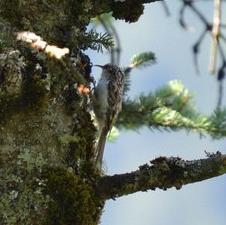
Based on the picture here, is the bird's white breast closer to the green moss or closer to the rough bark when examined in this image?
the rough bark

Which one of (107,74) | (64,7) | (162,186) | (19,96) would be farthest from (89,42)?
(107,74)

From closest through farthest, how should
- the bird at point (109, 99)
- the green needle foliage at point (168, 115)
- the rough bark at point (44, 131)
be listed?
the rough bark at point (44, 131), the bird at point (109, 99), the green needle foliage at point (168, 115)

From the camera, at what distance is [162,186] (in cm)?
211

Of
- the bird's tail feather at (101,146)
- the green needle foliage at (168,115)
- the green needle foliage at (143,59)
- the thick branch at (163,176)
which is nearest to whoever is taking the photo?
the thick branch at (163,176)

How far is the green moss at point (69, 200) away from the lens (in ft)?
6.59

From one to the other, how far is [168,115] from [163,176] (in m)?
1.44

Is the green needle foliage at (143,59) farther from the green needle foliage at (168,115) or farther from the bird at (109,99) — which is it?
→ the green needle foliage at (168,115)

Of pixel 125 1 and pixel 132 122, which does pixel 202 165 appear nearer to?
pixel 125 1

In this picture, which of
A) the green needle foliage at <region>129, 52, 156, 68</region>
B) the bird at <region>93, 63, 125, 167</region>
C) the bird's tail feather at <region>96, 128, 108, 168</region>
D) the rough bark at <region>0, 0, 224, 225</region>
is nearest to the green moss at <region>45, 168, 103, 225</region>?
the rough bark at <region>0, 0, 224, 225</region>

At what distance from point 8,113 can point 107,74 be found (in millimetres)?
1538

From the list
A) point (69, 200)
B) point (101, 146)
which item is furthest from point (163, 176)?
point (101, 146)

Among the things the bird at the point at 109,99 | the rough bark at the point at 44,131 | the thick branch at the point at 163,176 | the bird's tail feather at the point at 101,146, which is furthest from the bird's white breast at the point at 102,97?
the thick branch at the point at 163,176

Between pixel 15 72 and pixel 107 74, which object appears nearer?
pixel 15 72

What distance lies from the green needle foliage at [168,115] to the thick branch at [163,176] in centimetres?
140
